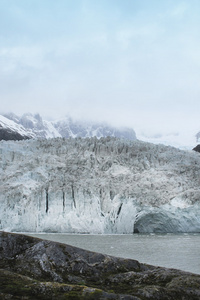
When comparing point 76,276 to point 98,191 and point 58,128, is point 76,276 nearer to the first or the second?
point 98,191

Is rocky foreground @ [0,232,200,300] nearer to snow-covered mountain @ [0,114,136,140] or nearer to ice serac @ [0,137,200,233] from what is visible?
ice serac @ [0,137,200,233]

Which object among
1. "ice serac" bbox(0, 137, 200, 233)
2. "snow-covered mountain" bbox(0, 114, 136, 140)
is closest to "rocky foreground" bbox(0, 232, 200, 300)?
"ice serac" bbox(0, 137, 200, 233)

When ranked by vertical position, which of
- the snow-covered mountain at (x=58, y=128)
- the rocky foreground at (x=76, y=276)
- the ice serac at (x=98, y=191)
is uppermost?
the snow-covered mountain at (x=58, y=128)

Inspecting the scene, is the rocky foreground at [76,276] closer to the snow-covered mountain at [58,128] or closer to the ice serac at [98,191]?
the ice serac at [98,191]

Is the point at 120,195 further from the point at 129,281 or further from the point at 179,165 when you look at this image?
the point at 129,281

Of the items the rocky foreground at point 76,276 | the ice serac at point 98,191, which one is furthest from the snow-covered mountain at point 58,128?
the rocky foreground at point 76,276

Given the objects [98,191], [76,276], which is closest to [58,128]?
[98,191]
